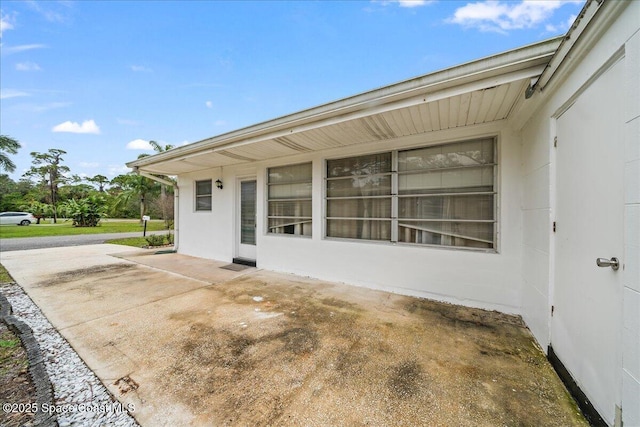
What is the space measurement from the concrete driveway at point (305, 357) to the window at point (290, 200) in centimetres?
146

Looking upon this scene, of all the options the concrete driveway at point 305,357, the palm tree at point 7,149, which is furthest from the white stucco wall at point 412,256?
the palm tree at point 7,149

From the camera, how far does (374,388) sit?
173 centimetres

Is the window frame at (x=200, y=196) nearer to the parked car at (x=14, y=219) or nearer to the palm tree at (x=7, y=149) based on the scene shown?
the palm tree at (x=7, y=149)

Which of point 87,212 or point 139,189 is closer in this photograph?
point 87,212

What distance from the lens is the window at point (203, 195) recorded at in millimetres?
6629

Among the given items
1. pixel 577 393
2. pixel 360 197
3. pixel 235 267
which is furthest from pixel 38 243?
pixel 577 393

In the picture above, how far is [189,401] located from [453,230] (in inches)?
141

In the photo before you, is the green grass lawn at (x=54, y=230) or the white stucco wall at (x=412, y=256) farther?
the green grass lawn at (x=54, y=230)

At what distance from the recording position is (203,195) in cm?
675

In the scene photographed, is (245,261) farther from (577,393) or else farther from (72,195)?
(72,195)

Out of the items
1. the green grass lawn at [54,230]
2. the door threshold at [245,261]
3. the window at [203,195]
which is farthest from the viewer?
the green grass lawn at [54,230]

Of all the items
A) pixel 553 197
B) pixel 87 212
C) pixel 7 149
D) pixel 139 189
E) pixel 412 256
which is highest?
pixel 7 149

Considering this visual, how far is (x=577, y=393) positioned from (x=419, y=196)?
2.54 meters

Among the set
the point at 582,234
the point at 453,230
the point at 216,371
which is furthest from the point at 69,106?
the point at 582,234
